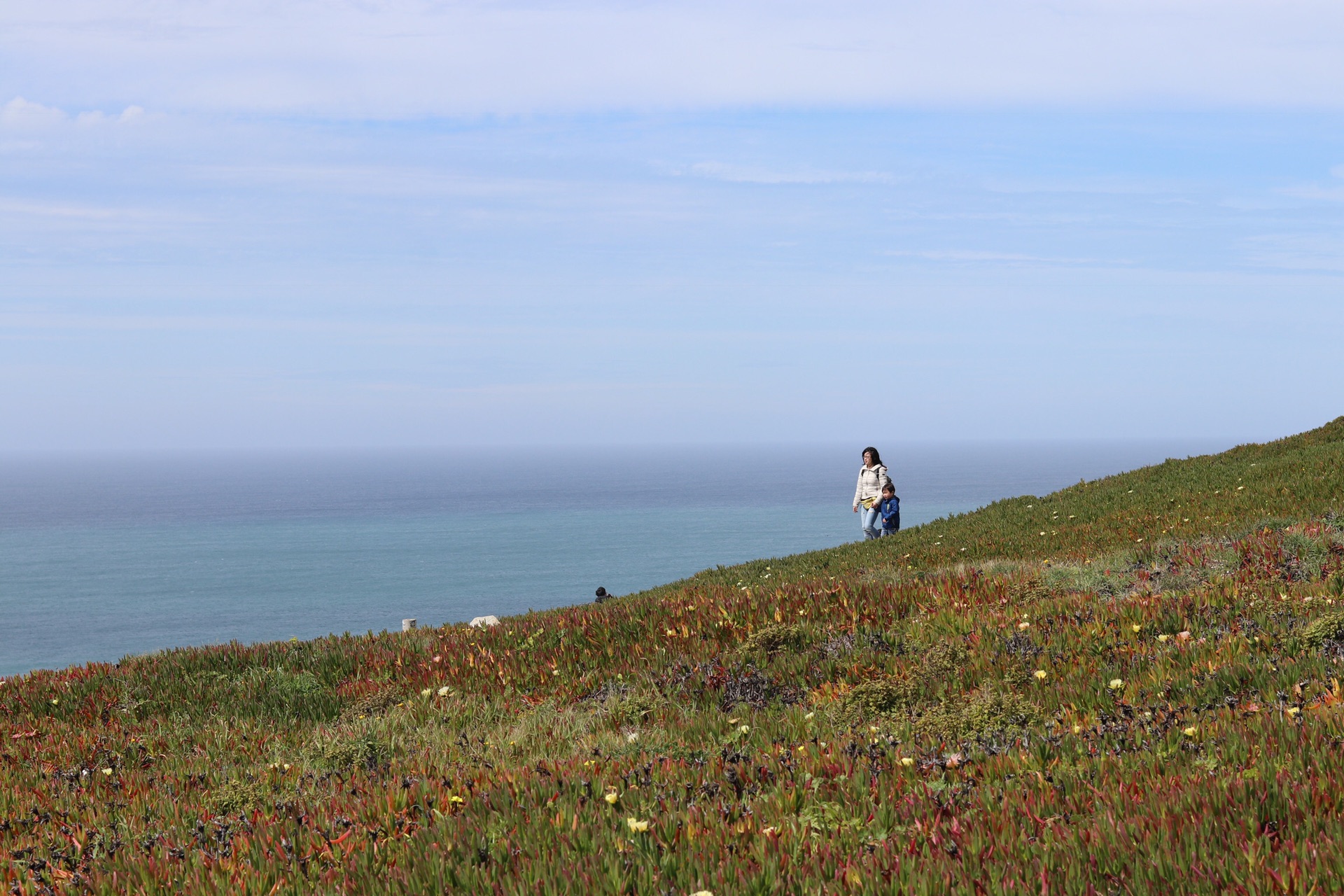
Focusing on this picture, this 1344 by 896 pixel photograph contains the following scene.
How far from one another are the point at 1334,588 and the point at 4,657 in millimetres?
138525

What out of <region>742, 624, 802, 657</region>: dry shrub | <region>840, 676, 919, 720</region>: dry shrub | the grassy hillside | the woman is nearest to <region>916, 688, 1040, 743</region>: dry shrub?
the grassy hillside

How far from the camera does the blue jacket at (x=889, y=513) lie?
28202 mm

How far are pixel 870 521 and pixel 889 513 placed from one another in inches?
22.7

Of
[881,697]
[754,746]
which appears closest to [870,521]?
[881,697]

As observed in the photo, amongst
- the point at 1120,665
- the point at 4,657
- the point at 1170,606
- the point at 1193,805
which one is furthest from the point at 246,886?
the point at 4,657

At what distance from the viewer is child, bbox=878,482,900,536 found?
2784 centimetres

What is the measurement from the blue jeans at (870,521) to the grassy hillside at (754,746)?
13.6 metres

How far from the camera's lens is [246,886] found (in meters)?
4.73

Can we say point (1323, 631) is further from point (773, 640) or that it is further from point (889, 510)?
point (889, 510)

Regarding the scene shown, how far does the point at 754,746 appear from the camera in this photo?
6.64m

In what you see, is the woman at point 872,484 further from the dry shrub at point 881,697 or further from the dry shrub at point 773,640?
the dry shrub at point 881,697

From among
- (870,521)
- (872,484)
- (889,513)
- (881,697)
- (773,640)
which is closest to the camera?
(881,697)

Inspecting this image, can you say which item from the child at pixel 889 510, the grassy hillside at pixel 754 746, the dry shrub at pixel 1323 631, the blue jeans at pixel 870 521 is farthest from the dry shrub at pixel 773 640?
the blue jeans at pixel 870 521

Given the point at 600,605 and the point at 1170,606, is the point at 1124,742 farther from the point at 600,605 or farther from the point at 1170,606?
the point at 600,605
